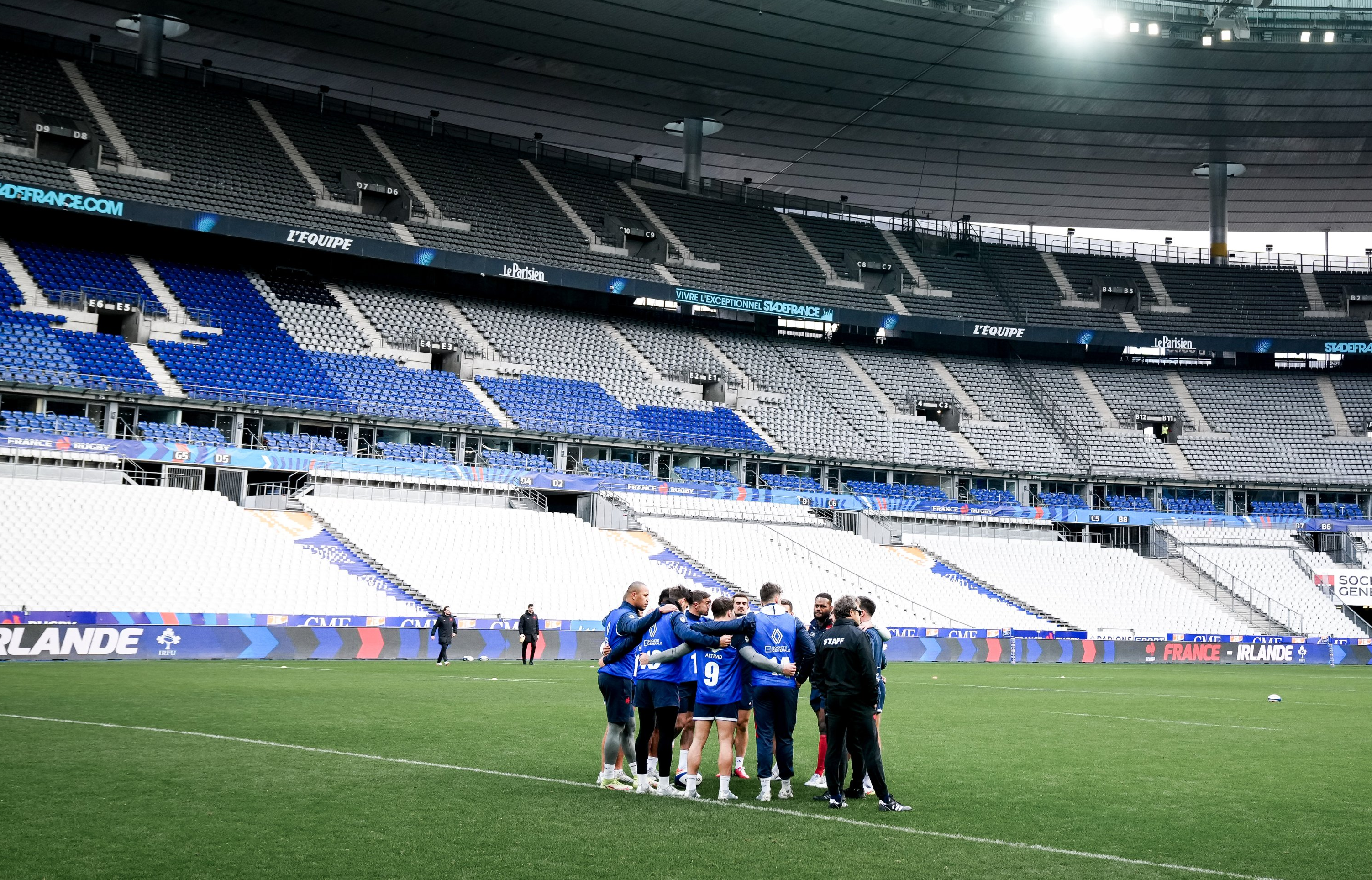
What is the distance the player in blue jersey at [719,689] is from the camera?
1138 cm

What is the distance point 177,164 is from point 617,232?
63.5 feet

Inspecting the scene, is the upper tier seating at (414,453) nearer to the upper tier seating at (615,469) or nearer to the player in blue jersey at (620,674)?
the upper tier seating at (615,469)

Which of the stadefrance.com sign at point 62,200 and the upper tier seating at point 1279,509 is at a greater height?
the stadefrance.com sign at point 62,200

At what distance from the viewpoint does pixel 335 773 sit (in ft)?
39.1

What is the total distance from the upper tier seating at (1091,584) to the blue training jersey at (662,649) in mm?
35844

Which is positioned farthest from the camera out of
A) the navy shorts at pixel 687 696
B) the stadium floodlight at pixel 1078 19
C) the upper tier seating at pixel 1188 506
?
the upper tier seating at pixel 1188 506

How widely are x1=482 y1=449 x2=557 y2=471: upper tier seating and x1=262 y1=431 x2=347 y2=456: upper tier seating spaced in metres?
5.46

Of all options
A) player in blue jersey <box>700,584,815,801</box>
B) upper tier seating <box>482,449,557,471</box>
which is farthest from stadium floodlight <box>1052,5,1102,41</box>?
player in blue jersey <box>700,584,815,801</box>

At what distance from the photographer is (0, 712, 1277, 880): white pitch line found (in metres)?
8.67

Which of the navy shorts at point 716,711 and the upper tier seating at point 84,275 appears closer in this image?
the navy shorts at point 716,711

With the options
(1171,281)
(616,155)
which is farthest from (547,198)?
(1171,281)

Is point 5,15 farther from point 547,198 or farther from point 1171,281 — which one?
point 1171,281

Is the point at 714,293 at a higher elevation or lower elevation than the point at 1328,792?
higher

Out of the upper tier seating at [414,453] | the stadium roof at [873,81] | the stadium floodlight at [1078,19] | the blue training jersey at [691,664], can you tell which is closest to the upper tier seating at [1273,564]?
the stadium roof at [873,81]
